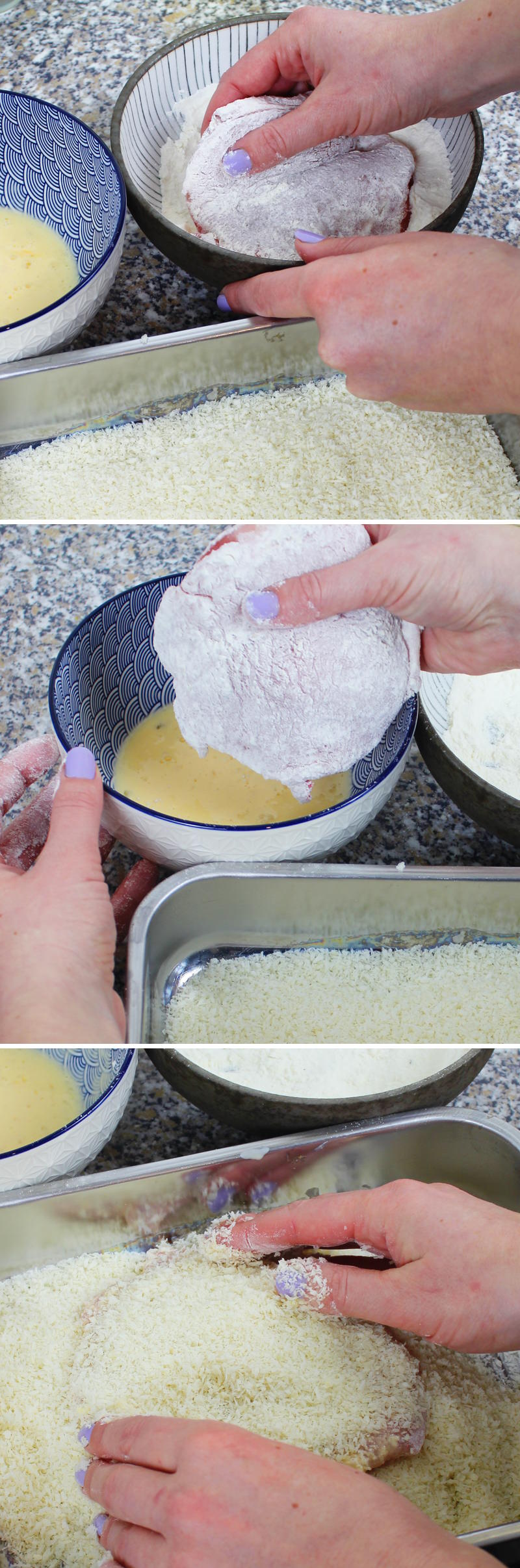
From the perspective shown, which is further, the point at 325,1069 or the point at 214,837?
the point at 325,1069

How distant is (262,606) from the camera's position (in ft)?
1.48

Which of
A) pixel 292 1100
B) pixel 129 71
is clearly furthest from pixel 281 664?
pixel 129 71

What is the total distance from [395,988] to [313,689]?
6.2 inches

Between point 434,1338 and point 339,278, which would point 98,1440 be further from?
point 339,278

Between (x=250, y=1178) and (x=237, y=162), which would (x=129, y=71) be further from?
(x=250, y=1178)

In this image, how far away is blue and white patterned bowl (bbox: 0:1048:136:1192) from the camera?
0.56 metres

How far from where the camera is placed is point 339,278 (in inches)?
21.9

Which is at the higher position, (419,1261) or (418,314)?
(418,314)

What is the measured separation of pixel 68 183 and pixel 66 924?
1.74 ft

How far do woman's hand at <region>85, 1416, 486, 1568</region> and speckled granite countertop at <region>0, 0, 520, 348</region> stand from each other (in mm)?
651

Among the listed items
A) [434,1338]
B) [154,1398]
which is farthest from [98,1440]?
[434,1338]

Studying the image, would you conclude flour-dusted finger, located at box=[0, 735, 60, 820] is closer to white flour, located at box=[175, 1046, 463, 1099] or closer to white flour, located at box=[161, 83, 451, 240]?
white flour, located at box=[175, 1046, 463, 1099]

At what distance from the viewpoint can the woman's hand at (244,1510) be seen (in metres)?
0.46

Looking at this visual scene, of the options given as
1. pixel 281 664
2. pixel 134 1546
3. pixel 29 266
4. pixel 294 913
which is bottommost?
pixel 134 1546
